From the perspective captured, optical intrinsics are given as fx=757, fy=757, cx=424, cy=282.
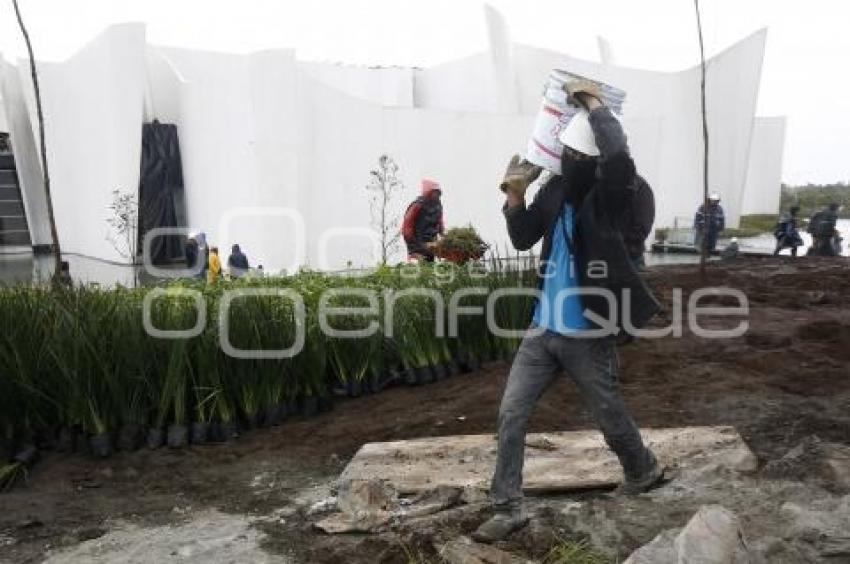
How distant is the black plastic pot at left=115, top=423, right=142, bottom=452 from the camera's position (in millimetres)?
3965

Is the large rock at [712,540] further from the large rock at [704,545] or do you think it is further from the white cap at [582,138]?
the white cap at [582,138]

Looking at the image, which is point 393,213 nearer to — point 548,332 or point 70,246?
point 70,246

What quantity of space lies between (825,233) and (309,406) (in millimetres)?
13185

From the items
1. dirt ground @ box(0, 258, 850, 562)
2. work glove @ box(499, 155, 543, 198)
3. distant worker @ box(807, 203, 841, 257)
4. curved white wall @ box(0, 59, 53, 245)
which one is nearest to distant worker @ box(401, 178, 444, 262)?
dirt ground @ box(0, 258, 850, 562)

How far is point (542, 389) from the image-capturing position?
9.02 ft

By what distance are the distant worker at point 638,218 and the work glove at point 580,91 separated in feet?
1.03

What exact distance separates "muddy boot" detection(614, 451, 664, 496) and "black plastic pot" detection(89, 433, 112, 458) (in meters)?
2.58

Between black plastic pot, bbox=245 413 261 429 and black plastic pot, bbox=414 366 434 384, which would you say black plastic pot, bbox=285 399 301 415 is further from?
black plastic pot, bbox=414 366 434 384

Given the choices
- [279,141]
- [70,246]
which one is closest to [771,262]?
[279,141]

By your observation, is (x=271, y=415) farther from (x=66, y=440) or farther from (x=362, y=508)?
(x=362, y=508)

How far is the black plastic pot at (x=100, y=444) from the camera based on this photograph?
390 cm

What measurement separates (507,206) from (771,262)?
448 inches

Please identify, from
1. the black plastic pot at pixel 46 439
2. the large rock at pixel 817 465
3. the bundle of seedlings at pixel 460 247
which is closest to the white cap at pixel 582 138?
the large rock at pixel 817 465

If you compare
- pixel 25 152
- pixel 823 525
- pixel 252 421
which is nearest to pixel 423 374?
pixel 252 421
